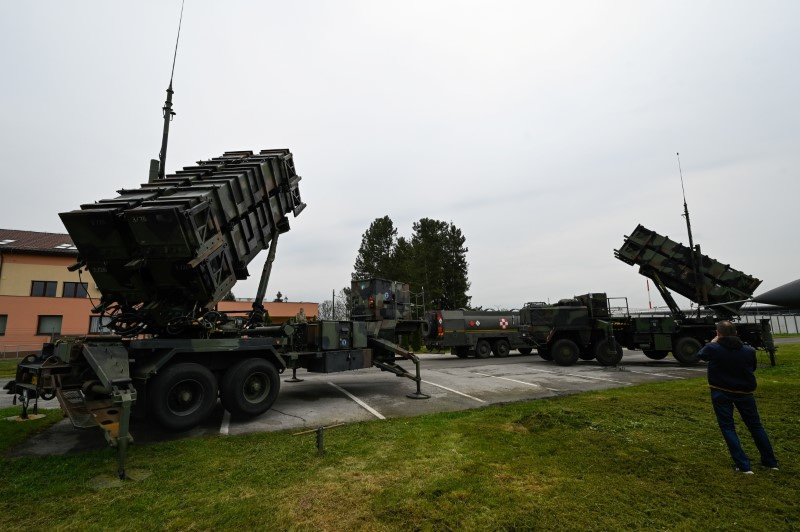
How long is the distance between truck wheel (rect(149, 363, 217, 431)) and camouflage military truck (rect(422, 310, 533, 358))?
14165 millimetres

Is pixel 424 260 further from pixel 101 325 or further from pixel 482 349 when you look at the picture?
pixel 101 325

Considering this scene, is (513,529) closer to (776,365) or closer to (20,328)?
(776,365)

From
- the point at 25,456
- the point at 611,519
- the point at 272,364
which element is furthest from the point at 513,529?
the point at 25,456

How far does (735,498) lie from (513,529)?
2.25 meters

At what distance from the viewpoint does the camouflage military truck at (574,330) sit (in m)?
15.6

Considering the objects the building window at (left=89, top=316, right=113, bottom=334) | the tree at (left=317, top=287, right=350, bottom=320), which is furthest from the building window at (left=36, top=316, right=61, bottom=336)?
the tree at (left=317, top=287, right=350, bottom=320)

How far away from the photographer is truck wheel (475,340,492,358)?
67.3 feet

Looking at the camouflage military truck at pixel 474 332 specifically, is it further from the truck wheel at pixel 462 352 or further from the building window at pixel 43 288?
the building window at pixel 43 288

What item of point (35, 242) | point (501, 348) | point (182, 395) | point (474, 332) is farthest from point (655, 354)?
point (35, 242)

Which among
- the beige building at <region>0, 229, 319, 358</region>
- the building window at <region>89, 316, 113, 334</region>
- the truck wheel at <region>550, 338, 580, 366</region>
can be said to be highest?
the beige building at <region>0, 229, 319, 358</region>

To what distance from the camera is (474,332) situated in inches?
806

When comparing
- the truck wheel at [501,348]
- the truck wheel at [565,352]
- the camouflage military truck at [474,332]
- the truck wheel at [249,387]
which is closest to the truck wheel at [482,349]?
the camouflage military truck at [474,332]

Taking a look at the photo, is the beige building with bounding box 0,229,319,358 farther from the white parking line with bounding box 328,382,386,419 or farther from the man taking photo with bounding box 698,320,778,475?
the man taking photo with bounding box 698,320,778,475

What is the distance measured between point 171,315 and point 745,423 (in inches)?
318
